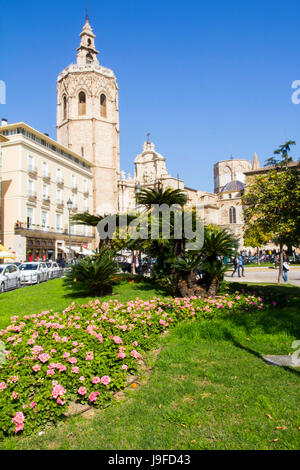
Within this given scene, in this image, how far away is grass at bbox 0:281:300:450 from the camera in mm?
2991

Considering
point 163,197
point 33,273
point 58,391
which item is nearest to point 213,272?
point 163,197

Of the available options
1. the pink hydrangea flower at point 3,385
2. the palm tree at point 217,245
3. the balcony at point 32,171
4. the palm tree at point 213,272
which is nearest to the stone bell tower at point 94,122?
the balcony at point 32,171

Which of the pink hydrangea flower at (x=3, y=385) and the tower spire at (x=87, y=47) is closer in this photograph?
the pink hydrangea flower at (x=3, y=385)

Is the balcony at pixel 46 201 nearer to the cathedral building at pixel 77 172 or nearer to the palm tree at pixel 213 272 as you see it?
the cathedral building at pixel 77 172

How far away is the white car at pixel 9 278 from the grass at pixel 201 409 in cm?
1086

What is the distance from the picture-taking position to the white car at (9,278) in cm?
1418

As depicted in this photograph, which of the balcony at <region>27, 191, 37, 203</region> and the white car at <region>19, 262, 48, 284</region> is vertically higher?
the balcony at <region>27, 191, 37, 203</region>

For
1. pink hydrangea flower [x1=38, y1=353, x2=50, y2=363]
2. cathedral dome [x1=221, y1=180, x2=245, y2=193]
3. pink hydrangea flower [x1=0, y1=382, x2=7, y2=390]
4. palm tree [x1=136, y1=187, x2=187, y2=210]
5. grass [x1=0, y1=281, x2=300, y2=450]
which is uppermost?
cathedral dome [x1=221, y1=180, x2=245, y2=193]

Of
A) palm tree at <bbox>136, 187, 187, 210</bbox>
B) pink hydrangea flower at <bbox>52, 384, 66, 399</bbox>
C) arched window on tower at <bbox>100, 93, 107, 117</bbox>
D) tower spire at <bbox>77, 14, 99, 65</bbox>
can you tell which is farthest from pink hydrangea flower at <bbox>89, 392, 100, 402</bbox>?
tower spire at <bbox>77, 14, 99, 65</bbox>

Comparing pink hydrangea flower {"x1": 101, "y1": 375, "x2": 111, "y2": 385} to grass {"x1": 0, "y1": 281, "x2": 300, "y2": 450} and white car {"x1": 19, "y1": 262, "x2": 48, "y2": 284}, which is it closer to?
grass {"x1": 0, "y1": 281, "x2": 300, "y2": 450}

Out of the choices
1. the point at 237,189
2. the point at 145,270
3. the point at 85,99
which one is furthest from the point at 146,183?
the point at 145,270

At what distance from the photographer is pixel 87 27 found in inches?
2469

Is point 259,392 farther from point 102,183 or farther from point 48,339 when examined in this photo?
point 102,183

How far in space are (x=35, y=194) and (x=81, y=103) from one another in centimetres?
2855
